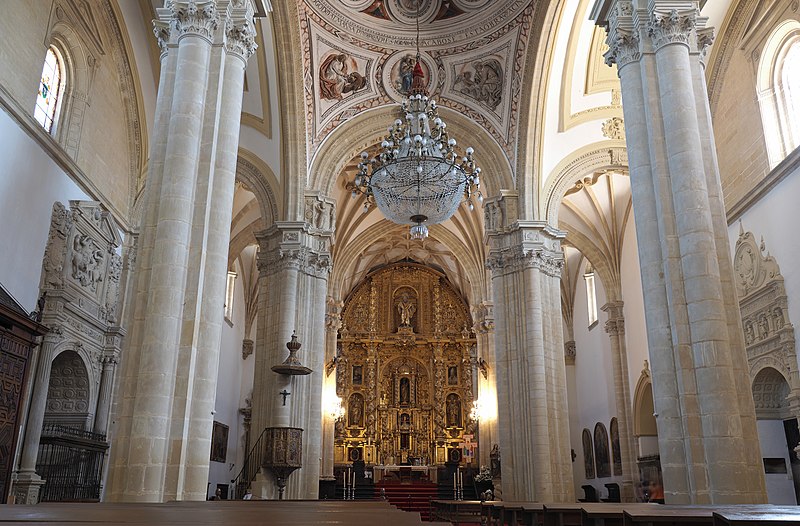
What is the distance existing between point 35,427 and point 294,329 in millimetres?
5306

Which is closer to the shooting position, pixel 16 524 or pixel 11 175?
pixel 16 524

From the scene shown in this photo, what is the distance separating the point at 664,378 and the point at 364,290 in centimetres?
2398

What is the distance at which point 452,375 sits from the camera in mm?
29516

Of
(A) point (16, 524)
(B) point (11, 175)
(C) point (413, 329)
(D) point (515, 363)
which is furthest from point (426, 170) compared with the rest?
(C) point (413, 329)

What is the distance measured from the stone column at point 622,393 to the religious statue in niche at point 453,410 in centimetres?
1011

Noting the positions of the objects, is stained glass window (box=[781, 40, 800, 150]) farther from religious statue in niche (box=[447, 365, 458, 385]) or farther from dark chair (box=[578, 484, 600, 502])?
religious statue in niche (box=[447, 365, 458, 385])

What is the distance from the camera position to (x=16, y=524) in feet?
7.84

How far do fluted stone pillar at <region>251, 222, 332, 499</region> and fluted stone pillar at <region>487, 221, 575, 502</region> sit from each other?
3969 mm

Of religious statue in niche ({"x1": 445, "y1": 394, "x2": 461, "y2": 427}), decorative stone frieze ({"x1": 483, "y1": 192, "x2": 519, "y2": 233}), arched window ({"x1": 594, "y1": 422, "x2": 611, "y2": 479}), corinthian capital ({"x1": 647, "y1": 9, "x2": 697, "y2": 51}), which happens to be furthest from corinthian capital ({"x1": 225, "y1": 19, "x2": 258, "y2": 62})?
religious statue in niche ({"x1": 445, "y1": 394, "x2": 461, "y2": 427})

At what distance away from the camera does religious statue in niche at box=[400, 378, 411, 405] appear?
29.1m

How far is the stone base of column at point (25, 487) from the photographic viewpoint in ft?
32.5

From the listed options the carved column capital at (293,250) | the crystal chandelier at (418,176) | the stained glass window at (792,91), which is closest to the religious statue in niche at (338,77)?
the carved column capital at (293,250)

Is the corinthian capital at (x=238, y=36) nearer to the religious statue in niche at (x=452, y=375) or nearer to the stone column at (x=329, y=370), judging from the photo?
the stone column at (x=329, y=370)

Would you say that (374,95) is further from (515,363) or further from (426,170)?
(515,363)
